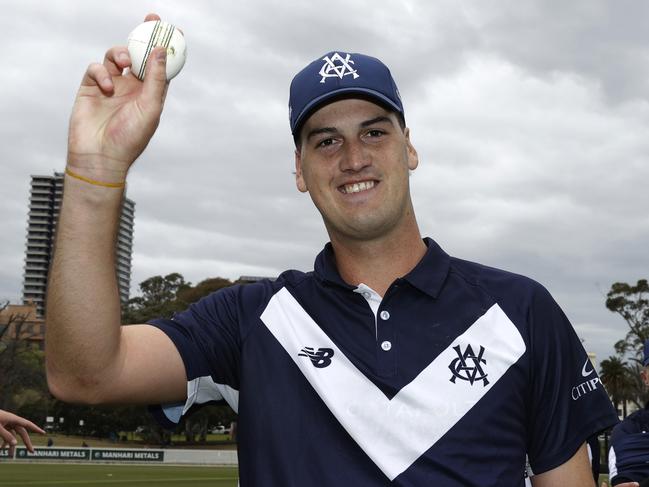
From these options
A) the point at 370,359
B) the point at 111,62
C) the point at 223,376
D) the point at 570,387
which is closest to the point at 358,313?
the point at 370,359

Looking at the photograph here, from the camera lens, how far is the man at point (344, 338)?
8.80ft

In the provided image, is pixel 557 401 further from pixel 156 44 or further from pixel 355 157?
pixel 156 44

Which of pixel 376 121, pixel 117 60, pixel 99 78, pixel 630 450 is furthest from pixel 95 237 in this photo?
pixel 630 450

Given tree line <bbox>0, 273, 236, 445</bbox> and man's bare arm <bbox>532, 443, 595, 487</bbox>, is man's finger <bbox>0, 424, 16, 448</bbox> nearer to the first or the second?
man's bare arm <bbox>532, 443, 595, 487</bbox>

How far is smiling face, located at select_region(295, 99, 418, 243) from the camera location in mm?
3197

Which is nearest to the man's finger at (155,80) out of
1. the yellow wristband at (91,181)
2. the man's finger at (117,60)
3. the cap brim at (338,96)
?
the man's finger at (117,60)

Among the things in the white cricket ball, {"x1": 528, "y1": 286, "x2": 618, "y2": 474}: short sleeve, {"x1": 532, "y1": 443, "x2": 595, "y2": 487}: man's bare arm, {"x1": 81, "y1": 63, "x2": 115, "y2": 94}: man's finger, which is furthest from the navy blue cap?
{"x1": 532, "y1": 443, "x2": 595, "y2": 487}: man's bare arm

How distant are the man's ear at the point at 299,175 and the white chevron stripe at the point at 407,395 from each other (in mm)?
682

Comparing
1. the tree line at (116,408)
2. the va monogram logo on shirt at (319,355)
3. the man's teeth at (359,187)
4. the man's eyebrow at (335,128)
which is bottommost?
the va monogram logo on shirt at (319,355)

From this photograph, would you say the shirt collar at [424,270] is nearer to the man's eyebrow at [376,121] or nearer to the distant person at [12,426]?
the man's eyebrow at [376,121]

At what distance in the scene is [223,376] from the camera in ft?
10.3

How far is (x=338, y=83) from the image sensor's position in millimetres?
3277

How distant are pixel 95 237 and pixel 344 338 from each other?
98cm

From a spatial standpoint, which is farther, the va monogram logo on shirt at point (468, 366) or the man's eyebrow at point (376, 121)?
the man's eyebrow at point (376, 121)
